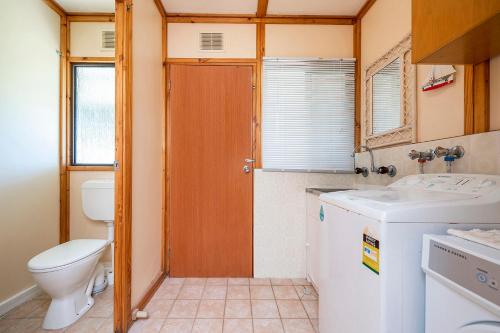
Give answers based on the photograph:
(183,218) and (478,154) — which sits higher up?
(478,154)

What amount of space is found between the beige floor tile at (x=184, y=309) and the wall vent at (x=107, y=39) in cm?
243

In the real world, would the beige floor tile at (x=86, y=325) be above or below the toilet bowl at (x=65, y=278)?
below

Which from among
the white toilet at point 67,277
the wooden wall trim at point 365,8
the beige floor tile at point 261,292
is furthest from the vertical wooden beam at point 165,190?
the wooden wall trim at point 365,8

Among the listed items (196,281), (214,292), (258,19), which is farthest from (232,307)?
(258,19)

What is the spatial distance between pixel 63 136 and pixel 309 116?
7.74 ft

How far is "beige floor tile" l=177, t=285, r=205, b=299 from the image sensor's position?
1893 mm

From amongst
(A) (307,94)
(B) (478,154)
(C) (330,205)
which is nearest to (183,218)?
(C) (330,205)

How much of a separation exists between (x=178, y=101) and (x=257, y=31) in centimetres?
103

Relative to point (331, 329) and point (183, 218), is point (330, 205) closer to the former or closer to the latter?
point (331, 329)

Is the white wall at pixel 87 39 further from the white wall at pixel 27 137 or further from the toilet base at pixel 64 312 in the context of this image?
the toilet base at pixel 64 312

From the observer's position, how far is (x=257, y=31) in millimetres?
2254

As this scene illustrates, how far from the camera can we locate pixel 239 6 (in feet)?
6.94

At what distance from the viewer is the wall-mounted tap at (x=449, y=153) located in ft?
3.71

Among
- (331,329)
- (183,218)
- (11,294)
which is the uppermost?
(183,218)
